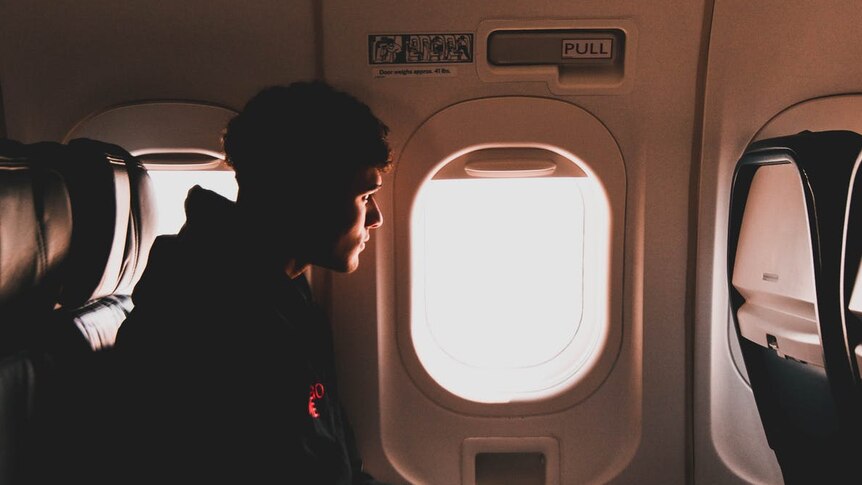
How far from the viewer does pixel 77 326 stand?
1.09 meters

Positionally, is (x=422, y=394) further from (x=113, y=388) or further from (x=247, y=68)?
(x=247, y=68)

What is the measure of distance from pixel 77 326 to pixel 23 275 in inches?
7.7

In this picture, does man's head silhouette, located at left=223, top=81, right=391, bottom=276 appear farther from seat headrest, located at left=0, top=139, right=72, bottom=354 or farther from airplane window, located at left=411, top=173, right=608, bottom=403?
airplane window, located at left=411, top=173, right=608, bottom=403

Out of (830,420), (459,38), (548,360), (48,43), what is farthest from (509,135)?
(48,43)

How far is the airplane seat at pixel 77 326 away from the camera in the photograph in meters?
0.98

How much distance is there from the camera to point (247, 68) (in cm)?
158

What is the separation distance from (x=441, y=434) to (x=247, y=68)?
3.89 feet

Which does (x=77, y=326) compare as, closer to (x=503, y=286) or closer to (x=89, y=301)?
(x=89, y=301)

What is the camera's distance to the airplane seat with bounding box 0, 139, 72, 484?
903mm

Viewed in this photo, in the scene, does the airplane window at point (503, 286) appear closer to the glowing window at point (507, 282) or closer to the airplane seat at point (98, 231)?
the glowing window at point (507, 282)

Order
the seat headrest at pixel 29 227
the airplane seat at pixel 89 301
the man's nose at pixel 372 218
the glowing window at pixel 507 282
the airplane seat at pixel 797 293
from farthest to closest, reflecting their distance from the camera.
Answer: the glowing window at pixel 507 282, the man's nose at pixel 372 218, the airplane seat at pixel 797 293, the airplane seat at pixel 89 301, the seat headrest at pixel 29 227

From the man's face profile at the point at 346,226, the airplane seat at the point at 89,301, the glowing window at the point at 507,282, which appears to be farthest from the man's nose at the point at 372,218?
the airplane seat at the point at 89,301

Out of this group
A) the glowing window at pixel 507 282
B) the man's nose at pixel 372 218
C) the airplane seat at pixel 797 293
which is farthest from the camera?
the glowing window at pixel 507 282

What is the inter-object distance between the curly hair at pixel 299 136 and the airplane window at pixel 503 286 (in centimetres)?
45
